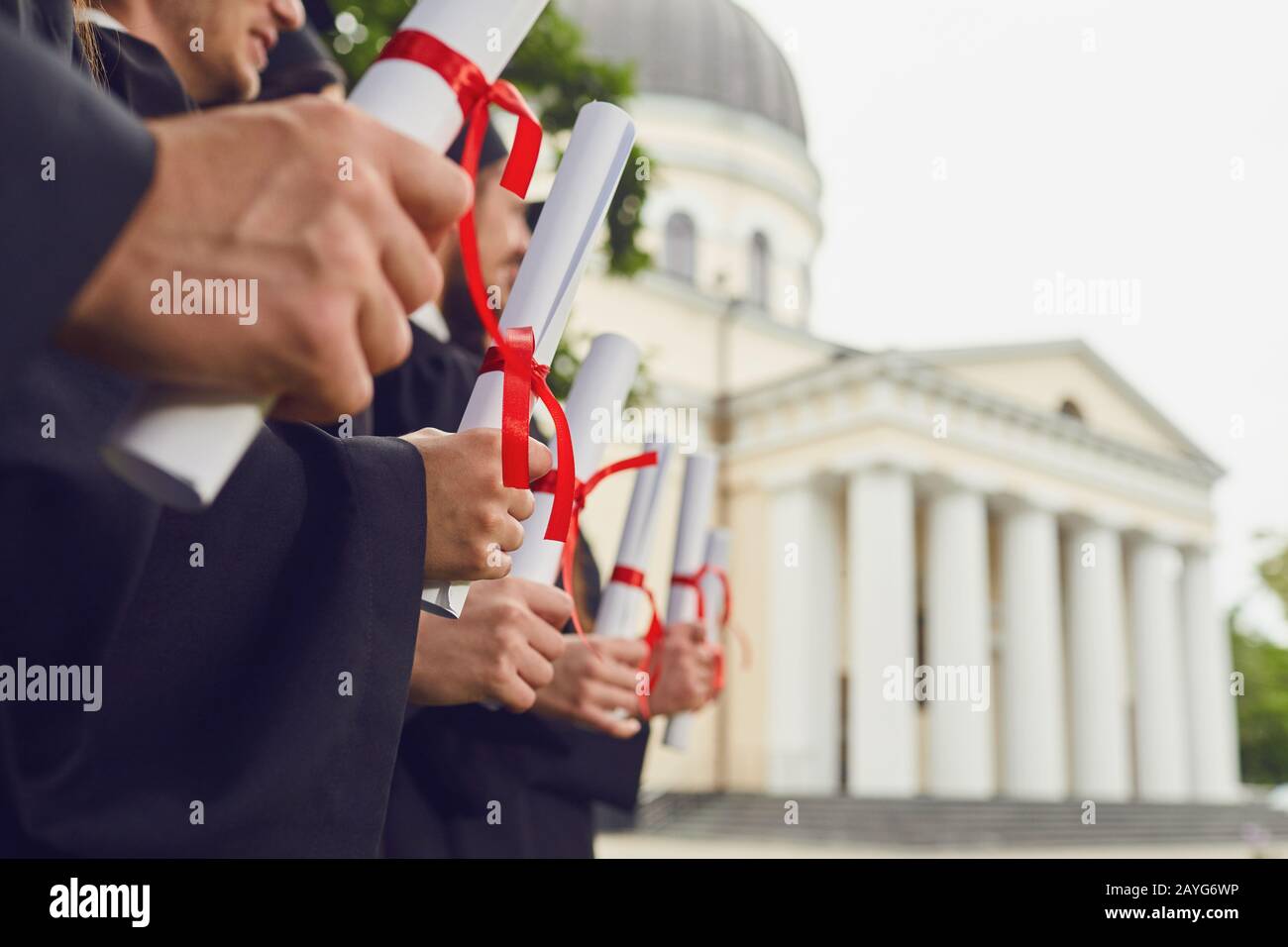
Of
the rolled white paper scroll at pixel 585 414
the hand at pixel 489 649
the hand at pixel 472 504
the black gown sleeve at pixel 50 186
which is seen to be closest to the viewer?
the black gown sleeve at pixel 50 186

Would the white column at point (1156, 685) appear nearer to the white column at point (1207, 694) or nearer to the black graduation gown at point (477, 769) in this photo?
the white column at point (1207, 694)

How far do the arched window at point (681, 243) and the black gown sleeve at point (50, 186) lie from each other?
35.2 metres

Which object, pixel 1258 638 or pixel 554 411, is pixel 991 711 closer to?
pixel 1258 638

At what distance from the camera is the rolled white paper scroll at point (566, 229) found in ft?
4.59

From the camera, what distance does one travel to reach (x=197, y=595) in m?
1.18

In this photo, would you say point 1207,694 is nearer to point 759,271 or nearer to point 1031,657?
point 1031,657

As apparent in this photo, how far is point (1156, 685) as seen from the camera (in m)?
34.8

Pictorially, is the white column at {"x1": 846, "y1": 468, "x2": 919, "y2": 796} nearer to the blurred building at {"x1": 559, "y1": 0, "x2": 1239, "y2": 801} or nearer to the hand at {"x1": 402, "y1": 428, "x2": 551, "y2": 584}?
the blurred building at {"x1": 559, "y1": 0, "x2": 1239, "y2": 801}

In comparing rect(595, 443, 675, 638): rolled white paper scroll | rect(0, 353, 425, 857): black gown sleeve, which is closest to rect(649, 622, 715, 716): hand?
rect(595, 443, 675, 638): rolled white paper scroll

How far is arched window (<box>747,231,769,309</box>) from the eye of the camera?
36594 mm

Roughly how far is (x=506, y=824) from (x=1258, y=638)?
55.7m

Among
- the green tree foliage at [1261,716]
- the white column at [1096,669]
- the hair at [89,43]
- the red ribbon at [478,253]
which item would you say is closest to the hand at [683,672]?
the red ribbon at [478,253]

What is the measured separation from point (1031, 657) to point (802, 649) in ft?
20.6
